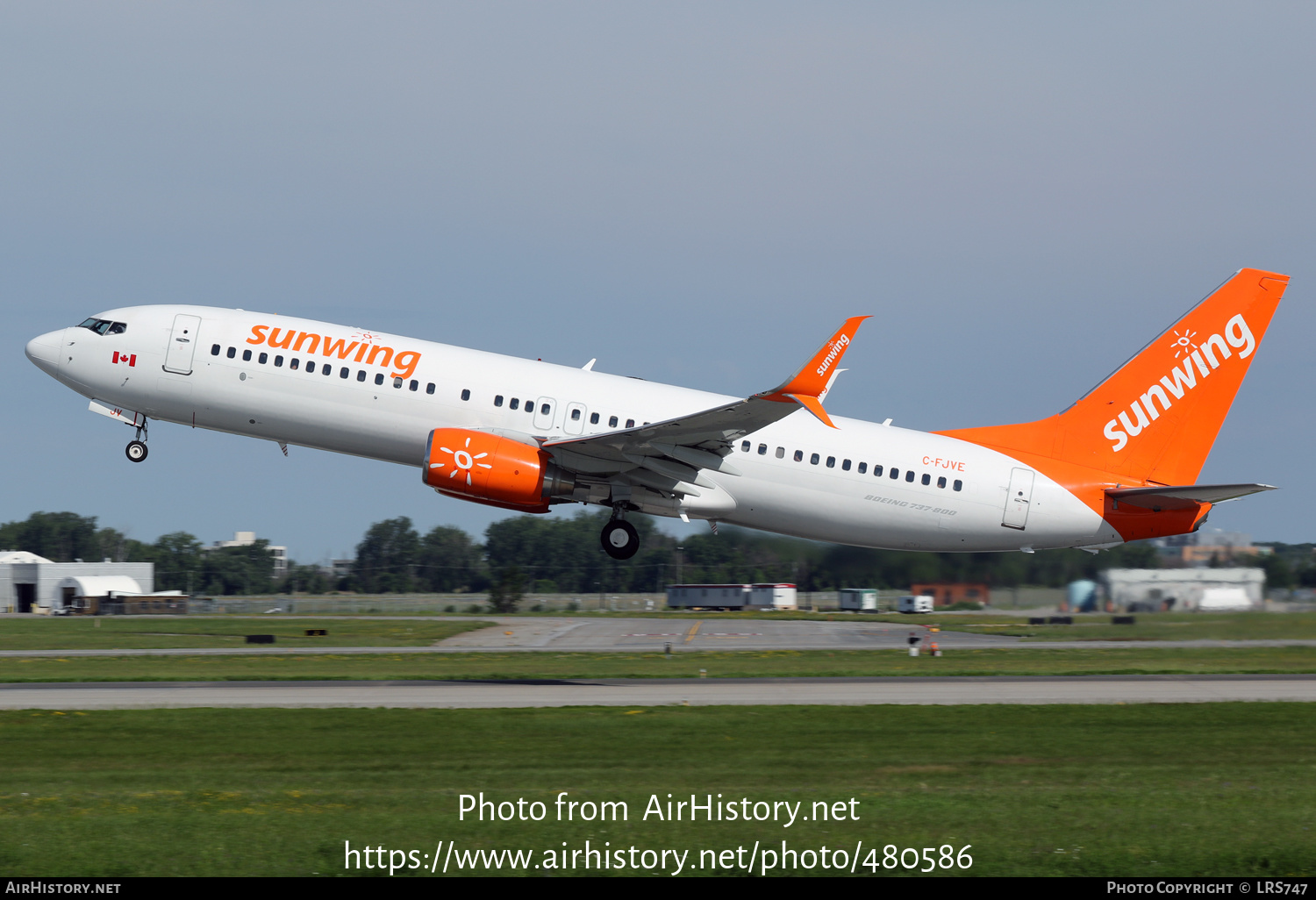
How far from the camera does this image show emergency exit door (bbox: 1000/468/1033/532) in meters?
36.0

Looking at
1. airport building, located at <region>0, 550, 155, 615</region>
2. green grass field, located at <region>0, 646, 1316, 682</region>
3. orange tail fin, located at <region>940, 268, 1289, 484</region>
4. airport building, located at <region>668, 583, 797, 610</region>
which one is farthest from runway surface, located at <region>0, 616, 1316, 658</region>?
airport building, located at <region>0, 550, 155, 615</region>

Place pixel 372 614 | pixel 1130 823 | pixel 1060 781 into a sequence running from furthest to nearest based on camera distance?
pixel 372 614, pixel 1060 781, pixel 1130 823

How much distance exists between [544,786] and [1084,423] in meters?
24.5

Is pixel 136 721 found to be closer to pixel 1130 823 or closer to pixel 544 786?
pixel 544 786

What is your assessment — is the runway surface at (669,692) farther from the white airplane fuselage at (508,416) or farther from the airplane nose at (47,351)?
the airplane nose at (47,351)

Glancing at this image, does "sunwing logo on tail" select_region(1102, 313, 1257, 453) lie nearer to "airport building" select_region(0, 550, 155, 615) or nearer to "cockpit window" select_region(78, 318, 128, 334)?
"cockpit window" select_region(78, 318, 128, 334)

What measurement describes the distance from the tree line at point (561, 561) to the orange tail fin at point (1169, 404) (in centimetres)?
322

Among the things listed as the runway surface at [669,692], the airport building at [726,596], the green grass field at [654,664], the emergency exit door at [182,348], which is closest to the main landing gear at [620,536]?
the runway surface at [669,692]

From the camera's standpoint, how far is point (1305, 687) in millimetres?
32906

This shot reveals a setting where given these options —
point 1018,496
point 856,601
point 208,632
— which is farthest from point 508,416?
point 856,601

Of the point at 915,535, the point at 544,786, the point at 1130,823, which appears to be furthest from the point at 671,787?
the point at 915,535

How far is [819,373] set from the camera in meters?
28.3

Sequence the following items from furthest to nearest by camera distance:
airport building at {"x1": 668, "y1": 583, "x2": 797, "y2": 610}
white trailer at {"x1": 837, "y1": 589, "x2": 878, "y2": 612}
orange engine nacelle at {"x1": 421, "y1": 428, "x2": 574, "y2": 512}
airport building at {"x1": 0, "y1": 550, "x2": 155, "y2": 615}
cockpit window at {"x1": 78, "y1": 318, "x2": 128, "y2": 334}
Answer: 1. airport building at {"x1": 0, "y1": 550, "x2": 155, "y2": 615}
2. airport building at {"x1": 668, "y1": 583, "x2": 797, "y2": 610}
3. white trailer at {"x1": 837, "y1": 589, "x2": 878, "y2": 612}
4. cockpit window at {"x1": 78, "y1": 318, "x2": 128, "y2": 334}
5. orange engine nacelle at {"x1": 421, "y1": 428, "x2": 574, "y2": 512}

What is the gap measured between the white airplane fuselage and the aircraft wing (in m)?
0.82
